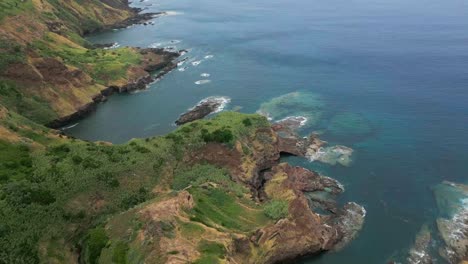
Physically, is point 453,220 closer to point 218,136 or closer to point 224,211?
point 224,211

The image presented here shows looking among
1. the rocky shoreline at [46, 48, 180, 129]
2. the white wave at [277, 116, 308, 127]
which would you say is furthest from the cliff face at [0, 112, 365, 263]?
the rocky shoreline at [46, 48, 180, 129]

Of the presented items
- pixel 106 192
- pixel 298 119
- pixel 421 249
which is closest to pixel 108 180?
pixel 106 192

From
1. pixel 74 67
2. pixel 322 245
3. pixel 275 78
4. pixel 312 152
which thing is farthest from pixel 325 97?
pixel 74 67

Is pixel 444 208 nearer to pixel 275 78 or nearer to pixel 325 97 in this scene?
pixel 325 97

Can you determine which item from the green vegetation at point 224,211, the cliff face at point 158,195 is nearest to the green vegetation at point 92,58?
the cliff face at point 158,195

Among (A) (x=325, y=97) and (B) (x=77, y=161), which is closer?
(B) (x=77, y=161)

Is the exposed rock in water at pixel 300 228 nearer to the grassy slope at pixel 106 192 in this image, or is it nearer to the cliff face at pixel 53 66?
the grassy slope at pixel 106 192

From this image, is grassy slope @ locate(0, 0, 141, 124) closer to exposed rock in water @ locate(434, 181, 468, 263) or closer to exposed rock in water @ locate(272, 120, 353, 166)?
exposed rock in water @ locate(272, 120, 353, 166)
